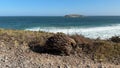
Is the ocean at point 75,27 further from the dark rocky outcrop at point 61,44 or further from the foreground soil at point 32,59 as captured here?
the foreground soil at point 32,59

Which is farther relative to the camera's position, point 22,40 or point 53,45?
point 22,40

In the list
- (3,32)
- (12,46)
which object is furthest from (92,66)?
(3,32)

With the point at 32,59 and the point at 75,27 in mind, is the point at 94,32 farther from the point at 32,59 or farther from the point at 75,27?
the point at 32,59

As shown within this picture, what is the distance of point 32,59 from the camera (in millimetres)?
9680

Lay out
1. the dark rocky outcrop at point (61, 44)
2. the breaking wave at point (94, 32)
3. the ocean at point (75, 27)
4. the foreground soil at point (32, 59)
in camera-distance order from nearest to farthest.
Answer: the foreground soil at point (32, 59) → the dark rocky outcrop at point (61, 44) → the breaking wave at point (94, 32) → the ocean at point (75, 27)

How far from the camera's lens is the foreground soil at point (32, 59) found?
923cm

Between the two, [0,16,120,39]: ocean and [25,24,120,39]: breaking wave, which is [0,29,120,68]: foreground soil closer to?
[0,16,120,39]: ocean

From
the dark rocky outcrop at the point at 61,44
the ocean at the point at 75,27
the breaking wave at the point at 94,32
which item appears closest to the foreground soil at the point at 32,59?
the dark rocky outcrop at the point at 61,44

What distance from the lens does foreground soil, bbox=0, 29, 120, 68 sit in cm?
923

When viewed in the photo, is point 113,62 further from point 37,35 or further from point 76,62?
point 37,35

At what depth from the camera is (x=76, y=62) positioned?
970 cm

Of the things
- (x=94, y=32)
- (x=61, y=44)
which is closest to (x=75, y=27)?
(x=94, y=32)

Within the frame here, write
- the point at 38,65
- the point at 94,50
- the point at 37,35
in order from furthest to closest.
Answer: the point at 37,35
the point at 94,50
the point at 38,65

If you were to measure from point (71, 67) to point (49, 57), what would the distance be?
3.55 feet
